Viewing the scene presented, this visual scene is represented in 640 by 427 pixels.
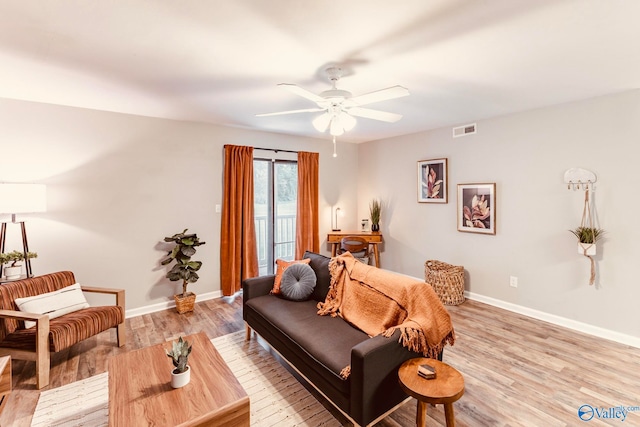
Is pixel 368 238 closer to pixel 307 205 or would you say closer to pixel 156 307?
pixel 307 205

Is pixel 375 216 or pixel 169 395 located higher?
pixel 375 216

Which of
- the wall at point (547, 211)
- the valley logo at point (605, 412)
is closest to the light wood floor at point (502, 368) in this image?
the valley logo at point (605, 412)

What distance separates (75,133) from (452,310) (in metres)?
5.07

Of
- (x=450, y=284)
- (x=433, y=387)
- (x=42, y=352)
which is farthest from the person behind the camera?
(x=450, y=284)

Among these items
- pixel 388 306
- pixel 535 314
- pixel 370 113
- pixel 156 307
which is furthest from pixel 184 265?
pixel 535 314

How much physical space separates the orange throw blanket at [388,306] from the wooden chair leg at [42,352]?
2.22 m

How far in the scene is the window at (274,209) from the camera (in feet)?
15.6

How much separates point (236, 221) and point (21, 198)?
2275 millimetres

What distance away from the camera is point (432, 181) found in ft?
15.3

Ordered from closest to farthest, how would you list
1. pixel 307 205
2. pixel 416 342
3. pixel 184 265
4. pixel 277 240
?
pixel 416 342, pixel 184 265, pixel 277 240, pixel 307 205

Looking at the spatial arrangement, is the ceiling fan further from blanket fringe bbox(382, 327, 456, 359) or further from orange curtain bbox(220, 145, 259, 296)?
orange curtain bbox(220, 145, 259, 296)

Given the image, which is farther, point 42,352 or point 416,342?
point 42,352

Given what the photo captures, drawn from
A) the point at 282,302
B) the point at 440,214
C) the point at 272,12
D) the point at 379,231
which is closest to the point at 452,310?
the point at 440,214

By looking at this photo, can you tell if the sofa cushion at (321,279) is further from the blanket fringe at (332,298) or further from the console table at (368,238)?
the console table at (368,238)
